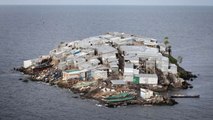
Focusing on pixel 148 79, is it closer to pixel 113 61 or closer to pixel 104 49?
pixel 113 61

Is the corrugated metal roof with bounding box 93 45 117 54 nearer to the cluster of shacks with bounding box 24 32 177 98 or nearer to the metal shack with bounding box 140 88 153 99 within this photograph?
the cluster of shacks with bounding box 24 32 177 98

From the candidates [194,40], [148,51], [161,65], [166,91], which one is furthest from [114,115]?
[194,40]

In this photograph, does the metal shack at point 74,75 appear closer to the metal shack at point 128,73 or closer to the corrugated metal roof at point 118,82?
the corrugated metal roof at point 118,82

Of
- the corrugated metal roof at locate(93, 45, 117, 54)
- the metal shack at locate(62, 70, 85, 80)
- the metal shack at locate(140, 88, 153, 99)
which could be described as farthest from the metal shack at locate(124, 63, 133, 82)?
the corrugated metal roof at locate(93, 45, 117, 54)

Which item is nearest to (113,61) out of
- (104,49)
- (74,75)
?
(104,49)

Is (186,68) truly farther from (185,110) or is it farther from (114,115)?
(114,115)

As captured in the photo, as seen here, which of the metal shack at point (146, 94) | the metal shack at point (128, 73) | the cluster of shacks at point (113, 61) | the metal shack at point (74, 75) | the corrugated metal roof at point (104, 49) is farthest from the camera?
the corrugated metal roof at point (104, 49)

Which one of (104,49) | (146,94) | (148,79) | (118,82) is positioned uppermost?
(104,49)

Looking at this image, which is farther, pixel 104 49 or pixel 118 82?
pixel 104 49

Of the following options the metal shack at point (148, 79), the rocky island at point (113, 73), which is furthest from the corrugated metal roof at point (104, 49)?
the metal shack at point (148, 79)
